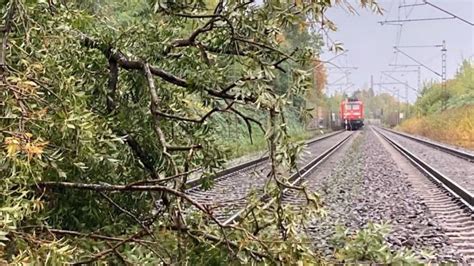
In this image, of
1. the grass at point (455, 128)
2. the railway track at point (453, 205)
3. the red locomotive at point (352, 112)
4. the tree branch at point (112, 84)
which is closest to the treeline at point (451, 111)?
the grass at point (455, 128)

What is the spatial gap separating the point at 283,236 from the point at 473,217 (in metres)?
5.61

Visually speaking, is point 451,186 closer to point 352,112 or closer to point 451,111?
point 451,111

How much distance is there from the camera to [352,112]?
53250mm

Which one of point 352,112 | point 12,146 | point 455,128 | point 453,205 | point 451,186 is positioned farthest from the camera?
point 352,112

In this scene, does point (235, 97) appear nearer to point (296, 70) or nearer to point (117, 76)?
point (296, 70)

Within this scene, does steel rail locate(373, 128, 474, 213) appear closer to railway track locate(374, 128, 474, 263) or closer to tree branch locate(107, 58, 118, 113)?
railway track locate(374, 128, 474, 263)

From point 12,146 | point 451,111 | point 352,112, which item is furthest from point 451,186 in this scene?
point 352,112

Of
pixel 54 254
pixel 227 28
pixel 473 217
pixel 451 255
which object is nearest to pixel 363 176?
pixel 473 217

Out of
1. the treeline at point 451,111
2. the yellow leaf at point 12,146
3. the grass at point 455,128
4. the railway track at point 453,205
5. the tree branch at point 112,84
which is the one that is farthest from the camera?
the treeline at point 451,111

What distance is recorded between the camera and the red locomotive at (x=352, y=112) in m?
52.3

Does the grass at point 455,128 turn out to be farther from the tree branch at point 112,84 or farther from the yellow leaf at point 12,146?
the yellow leaf at point 12,146

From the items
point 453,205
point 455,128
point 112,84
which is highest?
point 112,84

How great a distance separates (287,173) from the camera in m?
2.82

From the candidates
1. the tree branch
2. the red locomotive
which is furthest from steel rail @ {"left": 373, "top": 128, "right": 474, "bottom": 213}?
the red locomotive
